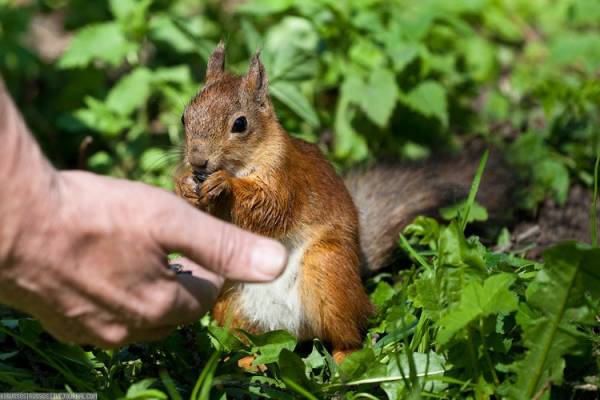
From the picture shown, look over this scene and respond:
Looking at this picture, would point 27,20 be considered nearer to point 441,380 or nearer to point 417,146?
point 417,146

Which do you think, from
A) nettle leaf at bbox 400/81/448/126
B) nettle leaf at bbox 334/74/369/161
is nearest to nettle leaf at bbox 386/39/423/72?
nettle leaf at bbox 400/81/448/126

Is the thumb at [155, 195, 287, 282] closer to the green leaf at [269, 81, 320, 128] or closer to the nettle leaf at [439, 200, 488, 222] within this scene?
the nettle leaf at [439, 200, 488, 222]

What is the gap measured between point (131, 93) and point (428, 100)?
1352 mm

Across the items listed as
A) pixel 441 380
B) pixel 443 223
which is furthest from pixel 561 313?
pixel 443 223

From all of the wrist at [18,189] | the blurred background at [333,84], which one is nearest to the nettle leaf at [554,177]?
the blurred background at [333,84]

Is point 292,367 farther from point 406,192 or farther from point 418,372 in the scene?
point 406,192

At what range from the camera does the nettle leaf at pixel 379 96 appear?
3.35m

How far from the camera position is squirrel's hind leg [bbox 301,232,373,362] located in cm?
232

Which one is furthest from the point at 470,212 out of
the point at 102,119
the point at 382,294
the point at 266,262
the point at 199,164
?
the point at 102,119

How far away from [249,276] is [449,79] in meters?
2.72

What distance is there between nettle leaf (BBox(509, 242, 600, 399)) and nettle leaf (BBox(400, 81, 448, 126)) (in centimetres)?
174

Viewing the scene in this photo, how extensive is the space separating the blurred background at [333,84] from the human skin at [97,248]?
170cm

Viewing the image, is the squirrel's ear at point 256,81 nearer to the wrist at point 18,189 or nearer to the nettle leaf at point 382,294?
the nettle leaf at point 382,294

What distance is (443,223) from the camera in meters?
2.95
